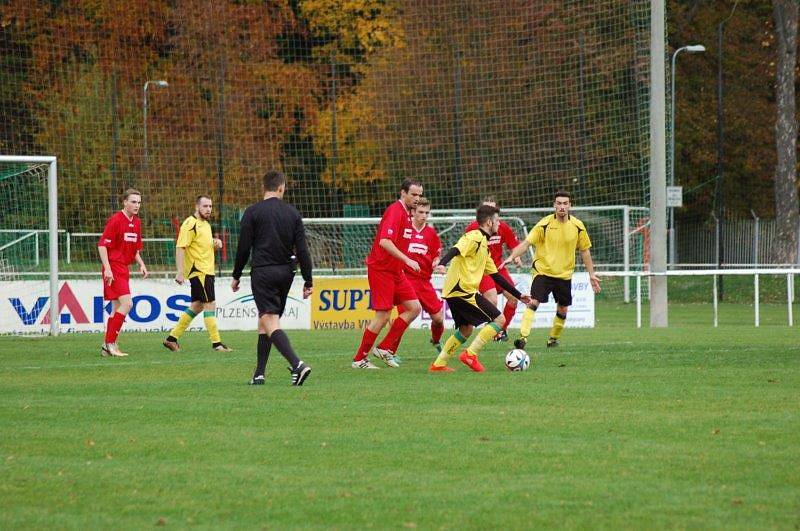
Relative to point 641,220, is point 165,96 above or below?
above

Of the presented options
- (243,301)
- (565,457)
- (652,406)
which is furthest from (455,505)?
(243,301)

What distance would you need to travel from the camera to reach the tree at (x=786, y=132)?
3881 cm

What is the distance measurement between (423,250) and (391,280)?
3.18 feet

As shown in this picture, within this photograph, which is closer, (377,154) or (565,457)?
(565,457)

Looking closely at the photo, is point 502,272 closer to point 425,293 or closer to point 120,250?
point 425,293

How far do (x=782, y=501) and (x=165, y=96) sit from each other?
23766 mm

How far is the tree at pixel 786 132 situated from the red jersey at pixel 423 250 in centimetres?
2496

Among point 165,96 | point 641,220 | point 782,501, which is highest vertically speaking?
point 165,96

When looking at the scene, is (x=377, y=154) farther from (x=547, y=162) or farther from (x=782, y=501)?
(x=782, y=501)

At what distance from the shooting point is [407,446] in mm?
8594

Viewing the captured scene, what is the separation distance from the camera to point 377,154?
27.8 meters

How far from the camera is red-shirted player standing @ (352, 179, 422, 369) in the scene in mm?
14664

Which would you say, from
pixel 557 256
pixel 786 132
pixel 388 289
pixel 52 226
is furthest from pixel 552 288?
pixel 786 132

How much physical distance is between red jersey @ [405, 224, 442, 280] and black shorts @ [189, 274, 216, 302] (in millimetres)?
3330
